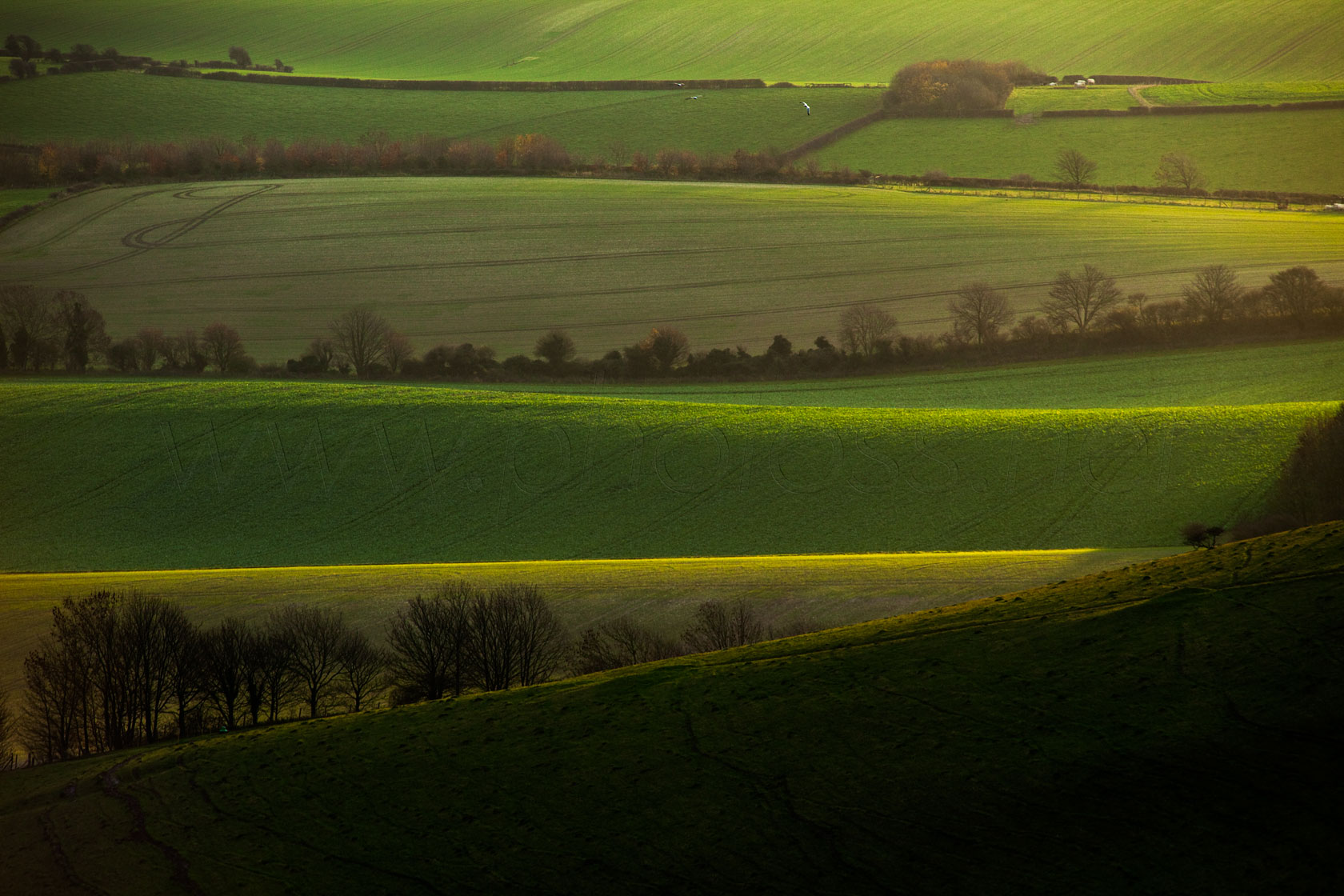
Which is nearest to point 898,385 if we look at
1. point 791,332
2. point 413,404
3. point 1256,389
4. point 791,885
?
point 791,332

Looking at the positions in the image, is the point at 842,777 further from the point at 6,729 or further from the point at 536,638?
the point at 6,729

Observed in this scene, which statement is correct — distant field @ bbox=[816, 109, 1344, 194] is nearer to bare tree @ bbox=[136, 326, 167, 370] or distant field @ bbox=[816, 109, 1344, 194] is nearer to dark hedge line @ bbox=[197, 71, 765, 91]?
dark hedge line @ bbox=[197, 71, 765, 91]

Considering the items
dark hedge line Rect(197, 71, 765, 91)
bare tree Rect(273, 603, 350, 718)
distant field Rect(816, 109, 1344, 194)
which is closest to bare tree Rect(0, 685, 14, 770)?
bare tree Rect(273, 603, 350, 718)

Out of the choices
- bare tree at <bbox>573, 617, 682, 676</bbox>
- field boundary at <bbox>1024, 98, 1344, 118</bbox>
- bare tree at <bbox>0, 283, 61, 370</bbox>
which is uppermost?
field boundary at <bbox>1024, 98, 1344, 118</bbox>

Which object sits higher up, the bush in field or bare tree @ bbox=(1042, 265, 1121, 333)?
the bush in field

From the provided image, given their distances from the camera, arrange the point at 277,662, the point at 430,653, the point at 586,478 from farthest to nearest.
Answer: the point at 586,478 → the point at 430,653 → the point at 277,662

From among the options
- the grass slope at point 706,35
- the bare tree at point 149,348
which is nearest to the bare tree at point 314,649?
the bare tree at point 149,348

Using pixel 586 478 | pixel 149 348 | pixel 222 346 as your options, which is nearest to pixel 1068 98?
pixel 586 478

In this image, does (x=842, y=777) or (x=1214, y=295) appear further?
(x=1214, y=295)

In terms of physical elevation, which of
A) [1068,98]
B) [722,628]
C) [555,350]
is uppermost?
[1068,98]
